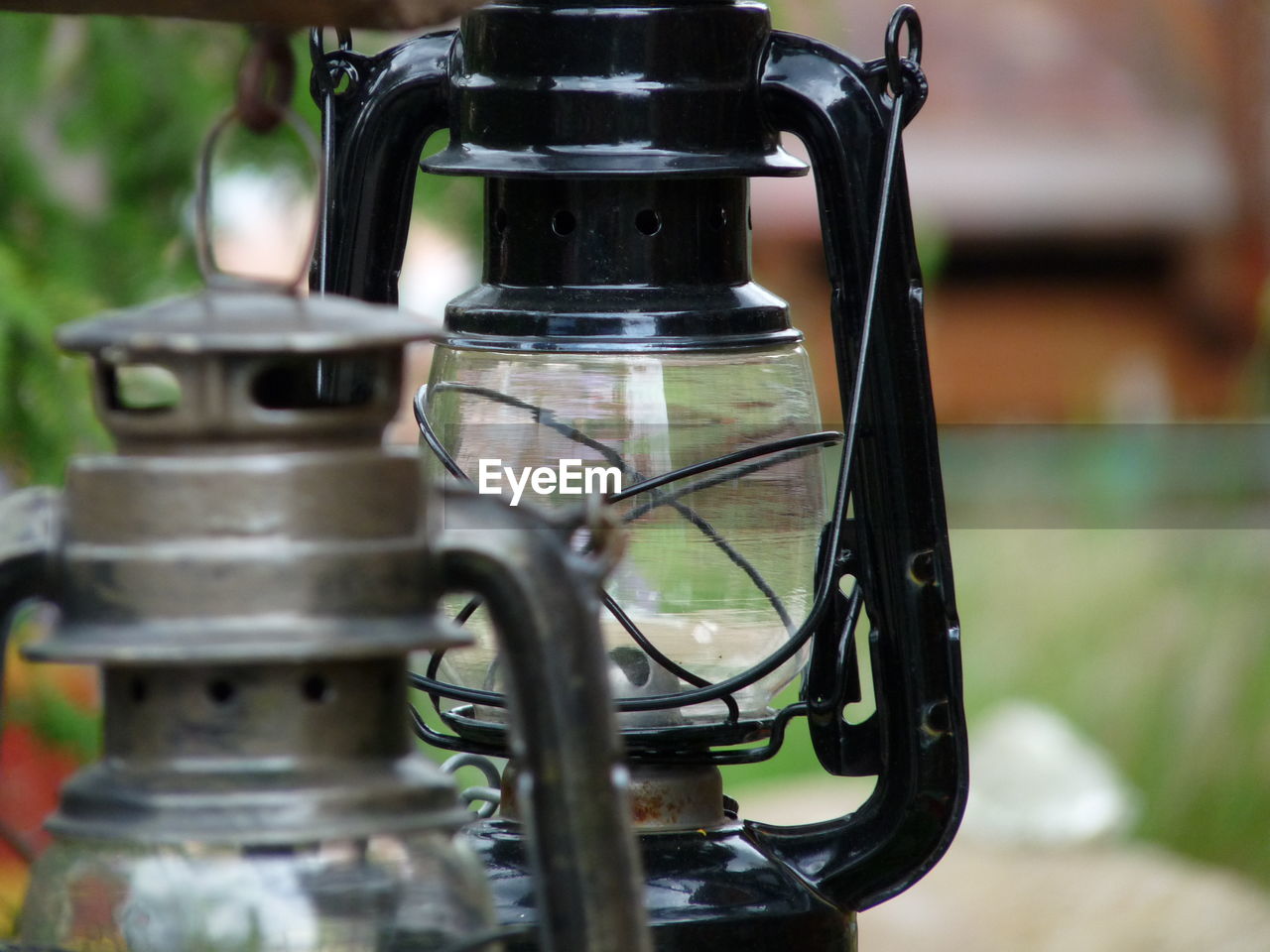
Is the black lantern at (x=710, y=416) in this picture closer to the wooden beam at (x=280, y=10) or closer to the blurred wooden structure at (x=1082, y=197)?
the wooden beam at (x=280, y=10)

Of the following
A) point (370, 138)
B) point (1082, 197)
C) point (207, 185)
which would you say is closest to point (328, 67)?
point (370, 138)

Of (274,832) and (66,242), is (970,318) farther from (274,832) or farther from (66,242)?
(274,832)

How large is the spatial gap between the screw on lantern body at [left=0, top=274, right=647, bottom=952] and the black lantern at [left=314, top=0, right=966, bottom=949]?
28cm

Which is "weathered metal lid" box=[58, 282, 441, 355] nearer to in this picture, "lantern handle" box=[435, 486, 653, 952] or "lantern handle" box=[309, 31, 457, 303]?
"lantern handle" box=[435, 486, 653, 952]

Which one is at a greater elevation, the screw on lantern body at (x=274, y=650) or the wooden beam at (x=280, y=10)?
the wooden beam at (x=280, y=10)

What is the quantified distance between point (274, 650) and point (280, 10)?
200 millimetres

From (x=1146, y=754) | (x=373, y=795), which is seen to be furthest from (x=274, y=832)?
(x=1146, y=754)

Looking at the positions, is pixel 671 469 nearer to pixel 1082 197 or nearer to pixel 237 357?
pixel 237 357

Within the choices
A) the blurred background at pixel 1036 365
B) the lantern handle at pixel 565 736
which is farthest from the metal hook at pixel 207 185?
the blurred background at pixel 1036 365

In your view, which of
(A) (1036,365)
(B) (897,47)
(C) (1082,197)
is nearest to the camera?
(B) (897,47)

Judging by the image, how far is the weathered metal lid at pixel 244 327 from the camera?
1.65 ft

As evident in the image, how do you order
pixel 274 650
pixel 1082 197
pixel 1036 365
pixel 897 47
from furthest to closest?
1. pixel 1036 365
2. pixel 1082 197
3. pixel 897 47
4. pixel 274 650

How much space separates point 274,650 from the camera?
1.66ft

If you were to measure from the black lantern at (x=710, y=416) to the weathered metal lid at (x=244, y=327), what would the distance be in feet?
1.00
